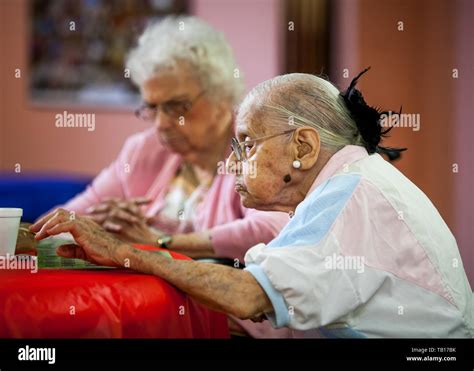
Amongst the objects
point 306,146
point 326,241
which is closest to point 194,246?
point 306,146

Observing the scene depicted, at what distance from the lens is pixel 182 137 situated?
2.87 meters

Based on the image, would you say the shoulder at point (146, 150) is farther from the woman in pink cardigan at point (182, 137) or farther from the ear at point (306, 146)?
the ear at point (306, 146)

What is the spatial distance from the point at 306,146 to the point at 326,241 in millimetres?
255

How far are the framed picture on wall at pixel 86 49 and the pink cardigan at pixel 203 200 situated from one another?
7.19 ft

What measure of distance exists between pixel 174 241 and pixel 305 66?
9.27ft

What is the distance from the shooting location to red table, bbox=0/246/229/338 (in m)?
1.48

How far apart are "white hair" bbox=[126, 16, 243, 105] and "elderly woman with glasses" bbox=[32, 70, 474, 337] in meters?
1.16

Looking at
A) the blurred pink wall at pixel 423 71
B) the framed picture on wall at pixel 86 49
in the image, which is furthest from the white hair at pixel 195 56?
the framed picture on wall at pixel 86 49

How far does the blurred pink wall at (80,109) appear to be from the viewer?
5160 millimetres

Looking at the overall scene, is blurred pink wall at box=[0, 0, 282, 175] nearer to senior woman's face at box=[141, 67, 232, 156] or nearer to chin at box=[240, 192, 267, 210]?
senior woman's face at box=[141, 67, 232, 156]

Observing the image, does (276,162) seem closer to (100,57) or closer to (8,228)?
(8,228)

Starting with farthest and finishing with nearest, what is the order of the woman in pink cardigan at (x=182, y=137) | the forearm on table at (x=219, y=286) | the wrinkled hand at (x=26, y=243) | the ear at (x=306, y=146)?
the woman in pink cardigan at (x=182, y=137)
the wrinkled hand at (x=26, y=243)
the ear at (x=306, y=146)
the forearm on table at (x=219, y=286)

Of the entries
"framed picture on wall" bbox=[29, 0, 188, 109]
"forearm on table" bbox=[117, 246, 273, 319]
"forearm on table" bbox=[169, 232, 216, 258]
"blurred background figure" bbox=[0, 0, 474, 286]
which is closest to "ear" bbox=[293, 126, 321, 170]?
"forearm on table" bbox=[117, 246, 273, 319]

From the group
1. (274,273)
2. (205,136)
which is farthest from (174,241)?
(274,273)
